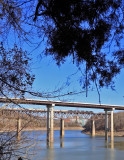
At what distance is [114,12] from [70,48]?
1.19 m

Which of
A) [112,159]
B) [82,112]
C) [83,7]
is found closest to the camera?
[83,7]

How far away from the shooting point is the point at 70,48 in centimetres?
510

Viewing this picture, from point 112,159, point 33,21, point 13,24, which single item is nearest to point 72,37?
point 33,21

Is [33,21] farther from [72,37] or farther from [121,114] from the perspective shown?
[121,114]

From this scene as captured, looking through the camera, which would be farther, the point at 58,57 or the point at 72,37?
the point at 58,57

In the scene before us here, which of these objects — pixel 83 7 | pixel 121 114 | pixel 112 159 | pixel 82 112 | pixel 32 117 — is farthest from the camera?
pixel 121 114

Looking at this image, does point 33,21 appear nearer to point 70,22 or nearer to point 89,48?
point 70,22

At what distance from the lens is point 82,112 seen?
71.2m

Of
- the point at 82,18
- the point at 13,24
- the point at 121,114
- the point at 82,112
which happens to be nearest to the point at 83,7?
the point at 82,18

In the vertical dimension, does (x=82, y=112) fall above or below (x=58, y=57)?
below

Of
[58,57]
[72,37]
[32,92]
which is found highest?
[72,37]

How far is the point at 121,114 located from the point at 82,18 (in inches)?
3638

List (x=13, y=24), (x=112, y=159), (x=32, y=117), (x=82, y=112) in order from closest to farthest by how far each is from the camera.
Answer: (x=13, y=24), (x=32, y=117), (x=112, y=159), (x=82, y=112)

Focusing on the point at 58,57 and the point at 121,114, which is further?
the point at 121,114
